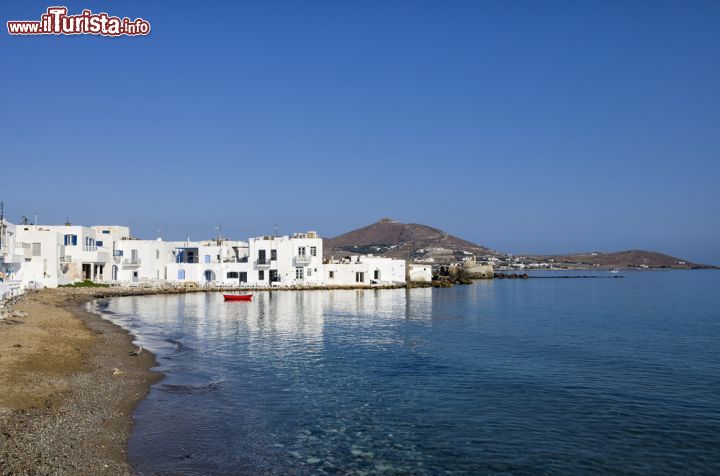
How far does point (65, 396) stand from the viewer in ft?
53.4

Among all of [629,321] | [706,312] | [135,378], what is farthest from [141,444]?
[706,312]

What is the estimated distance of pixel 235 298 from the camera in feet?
199

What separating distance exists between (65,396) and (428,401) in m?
10.5

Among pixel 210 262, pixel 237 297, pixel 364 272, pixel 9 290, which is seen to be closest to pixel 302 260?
pixel 364 272

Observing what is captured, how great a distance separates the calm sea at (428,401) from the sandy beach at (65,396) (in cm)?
69

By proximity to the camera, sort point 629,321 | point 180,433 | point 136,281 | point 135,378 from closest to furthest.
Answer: point 180,433
point 135,378
point 629,321
point 136,281

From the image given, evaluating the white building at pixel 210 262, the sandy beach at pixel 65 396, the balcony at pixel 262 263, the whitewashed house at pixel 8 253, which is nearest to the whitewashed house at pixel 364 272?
the white building at pixel 210 262

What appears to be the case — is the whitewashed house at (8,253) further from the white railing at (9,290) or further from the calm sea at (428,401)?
the calm sea at (428,401)

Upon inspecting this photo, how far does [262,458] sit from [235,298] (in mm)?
49162

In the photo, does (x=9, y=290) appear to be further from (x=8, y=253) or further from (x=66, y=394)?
(x=66, y=394)

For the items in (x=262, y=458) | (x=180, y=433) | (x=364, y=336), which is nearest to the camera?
(x=262, y=458)

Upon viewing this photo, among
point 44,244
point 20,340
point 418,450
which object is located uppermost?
point 44,244

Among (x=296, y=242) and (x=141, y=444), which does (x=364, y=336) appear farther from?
(x=296, y=242)

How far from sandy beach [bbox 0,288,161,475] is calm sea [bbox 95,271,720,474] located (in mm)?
690
